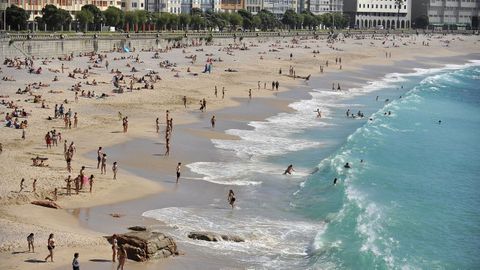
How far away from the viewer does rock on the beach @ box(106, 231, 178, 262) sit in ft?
74.7

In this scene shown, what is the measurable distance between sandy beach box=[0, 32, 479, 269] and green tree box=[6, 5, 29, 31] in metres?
12.8

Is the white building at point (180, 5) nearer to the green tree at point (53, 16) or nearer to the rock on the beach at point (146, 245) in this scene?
the green tree at point (53, 16)

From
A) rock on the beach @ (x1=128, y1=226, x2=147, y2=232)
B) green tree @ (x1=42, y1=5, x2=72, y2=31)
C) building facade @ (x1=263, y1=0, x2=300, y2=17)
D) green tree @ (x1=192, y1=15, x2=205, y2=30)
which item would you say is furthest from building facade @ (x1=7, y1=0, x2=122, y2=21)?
rock on the beach @ (x1=128, y1=226, x2=147, y2=232)

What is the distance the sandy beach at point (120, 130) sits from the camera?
79.7 ft

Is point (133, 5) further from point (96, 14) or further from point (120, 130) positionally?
point (120, 130)

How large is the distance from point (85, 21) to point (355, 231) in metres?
77.6

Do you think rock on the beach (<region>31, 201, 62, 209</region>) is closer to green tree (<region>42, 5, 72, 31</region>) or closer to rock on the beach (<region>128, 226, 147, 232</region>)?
rock on the beach (<region>128, 226, 147, 232</region>)

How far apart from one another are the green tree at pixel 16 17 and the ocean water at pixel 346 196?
148ft

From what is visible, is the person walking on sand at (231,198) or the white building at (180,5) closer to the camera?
the person walking on sand at (231,198)

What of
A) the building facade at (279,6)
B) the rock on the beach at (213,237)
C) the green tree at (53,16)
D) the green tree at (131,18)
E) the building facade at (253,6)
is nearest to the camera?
the rock on the beach at (213,237)

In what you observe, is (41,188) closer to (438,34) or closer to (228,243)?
(228,243)

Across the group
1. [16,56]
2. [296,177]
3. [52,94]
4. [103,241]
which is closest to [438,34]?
[16,56]

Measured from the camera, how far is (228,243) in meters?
25.5

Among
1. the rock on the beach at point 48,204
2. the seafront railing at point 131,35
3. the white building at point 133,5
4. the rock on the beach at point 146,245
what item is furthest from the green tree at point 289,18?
the rock on the beach at point 146,245
